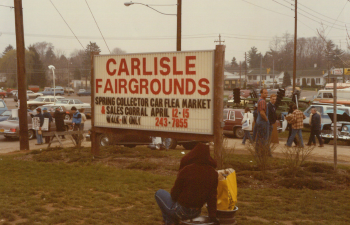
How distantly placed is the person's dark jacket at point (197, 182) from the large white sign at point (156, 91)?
16.2ft

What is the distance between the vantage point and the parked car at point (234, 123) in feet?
74.9

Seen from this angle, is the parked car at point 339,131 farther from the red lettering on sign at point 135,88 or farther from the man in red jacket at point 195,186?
the man in red jacket at point 195,186

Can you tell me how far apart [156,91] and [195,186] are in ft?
19.8

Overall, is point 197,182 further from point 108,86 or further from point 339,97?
point 339,97

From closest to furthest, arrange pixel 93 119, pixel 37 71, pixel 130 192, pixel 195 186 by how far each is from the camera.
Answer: pixel 195 186 → pixel 130 192 → pixel 93 119 → pixel 37 71

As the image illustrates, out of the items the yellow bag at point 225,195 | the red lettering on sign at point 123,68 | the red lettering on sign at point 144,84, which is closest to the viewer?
the yellow bag at point 225,195

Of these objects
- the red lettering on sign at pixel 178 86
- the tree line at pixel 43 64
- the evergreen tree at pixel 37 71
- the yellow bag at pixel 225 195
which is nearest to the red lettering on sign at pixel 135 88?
the red lettering on sign at pixel 178 86

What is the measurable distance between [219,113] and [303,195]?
2.74 meters

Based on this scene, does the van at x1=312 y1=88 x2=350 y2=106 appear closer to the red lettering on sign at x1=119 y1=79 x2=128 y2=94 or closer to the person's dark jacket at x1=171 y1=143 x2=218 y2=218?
the red lettering on sign at x1=119 y1=79 x2=128 y2=94

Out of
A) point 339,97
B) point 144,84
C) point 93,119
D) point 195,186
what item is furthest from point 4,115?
point 339,97

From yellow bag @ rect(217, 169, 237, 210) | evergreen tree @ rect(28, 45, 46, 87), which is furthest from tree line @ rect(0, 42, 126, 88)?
yellow bag @ rect(217, 169, 237, 210)

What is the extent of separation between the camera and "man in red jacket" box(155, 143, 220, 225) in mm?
5113

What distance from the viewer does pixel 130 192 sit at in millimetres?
8594

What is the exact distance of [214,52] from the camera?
9.97m
